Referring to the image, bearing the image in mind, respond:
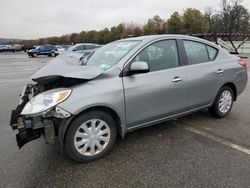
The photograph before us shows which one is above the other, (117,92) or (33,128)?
(117,92)

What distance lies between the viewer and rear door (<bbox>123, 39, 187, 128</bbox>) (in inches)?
143

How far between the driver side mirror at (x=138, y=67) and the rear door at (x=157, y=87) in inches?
3.1

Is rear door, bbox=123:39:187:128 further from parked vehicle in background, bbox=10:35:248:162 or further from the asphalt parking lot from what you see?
the asphalt parking lot

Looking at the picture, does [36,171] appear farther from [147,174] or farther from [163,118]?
[163,118]

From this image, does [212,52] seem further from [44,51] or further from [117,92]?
[44,51]

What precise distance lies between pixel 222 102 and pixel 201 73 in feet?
3.03

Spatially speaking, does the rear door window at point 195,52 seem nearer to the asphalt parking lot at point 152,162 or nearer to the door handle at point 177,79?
the door handle at point 177,79

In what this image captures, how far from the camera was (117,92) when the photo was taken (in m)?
3.44

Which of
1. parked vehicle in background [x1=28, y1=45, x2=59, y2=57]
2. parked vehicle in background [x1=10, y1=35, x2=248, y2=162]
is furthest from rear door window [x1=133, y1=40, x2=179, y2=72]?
parked vehicle in background [x1=28, y1=45, x2=59, y2=57]

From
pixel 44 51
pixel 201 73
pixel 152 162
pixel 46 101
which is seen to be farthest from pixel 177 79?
pixel 44 51

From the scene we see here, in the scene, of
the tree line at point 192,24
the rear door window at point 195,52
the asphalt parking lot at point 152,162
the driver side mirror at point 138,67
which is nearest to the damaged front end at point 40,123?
the asphalt parking lot at point 152,162

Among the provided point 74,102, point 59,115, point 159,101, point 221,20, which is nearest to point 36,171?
point 59,115

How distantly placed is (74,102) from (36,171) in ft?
3.17

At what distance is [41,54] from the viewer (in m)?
35.2
